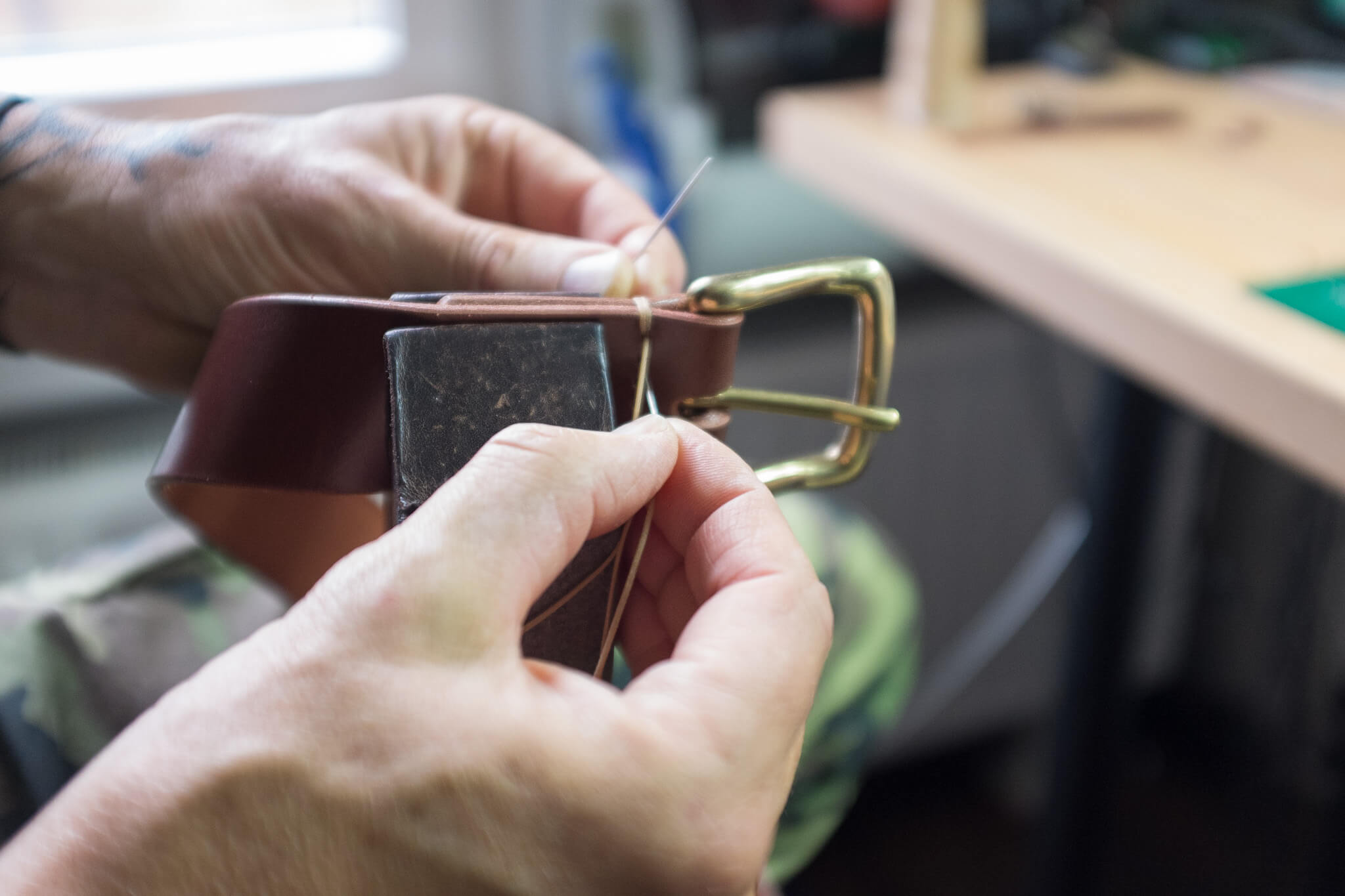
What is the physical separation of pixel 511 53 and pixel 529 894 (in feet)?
3.28

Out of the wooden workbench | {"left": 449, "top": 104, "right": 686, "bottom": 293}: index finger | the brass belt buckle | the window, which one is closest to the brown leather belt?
the brass belt buckle

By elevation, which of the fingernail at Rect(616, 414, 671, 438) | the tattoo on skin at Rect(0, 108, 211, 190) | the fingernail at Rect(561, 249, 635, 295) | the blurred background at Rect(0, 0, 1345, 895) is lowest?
the blurred background at Rect(0, 0, 1345, 895)

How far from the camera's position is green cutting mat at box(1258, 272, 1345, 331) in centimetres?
58

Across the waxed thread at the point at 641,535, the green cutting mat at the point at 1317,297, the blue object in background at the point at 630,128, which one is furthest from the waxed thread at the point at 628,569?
the blue object in background at the point at 630,128

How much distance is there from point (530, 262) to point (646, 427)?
0.14 meters

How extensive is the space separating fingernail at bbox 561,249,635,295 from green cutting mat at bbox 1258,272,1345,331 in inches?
15.3

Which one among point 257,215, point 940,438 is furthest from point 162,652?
point 940,438

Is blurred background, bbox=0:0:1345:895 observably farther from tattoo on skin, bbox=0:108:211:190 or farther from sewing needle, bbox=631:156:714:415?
sewing needle, bbox=631:156:714:415

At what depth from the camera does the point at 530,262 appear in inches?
17.9

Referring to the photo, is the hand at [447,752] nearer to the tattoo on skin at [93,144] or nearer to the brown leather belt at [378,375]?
the brown leather belt at [378,375]

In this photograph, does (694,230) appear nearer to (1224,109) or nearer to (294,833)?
(1224,109)

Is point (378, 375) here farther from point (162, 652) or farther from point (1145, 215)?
point (1145, 215)

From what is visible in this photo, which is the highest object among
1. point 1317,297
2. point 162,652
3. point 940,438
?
point 1317,297

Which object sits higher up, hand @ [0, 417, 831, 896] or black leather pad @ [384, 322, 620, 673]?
black leather pad @ [384, 322, 620, 673]
